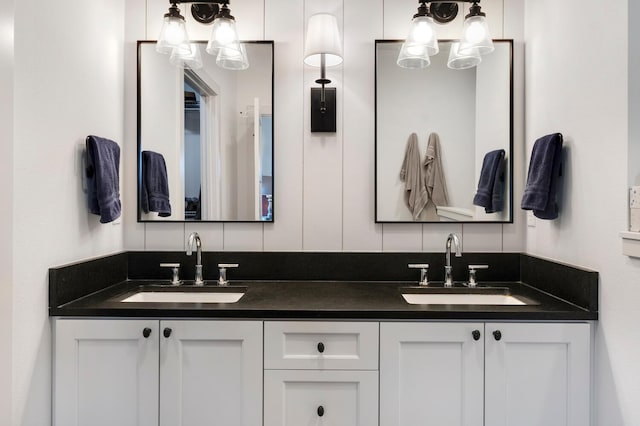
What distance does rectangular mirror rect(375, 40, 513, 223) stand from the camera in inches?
71.4

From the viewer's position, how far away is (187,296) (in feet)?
5.71

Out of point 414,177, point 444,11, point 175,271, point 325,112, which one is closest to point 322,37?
point 325,112

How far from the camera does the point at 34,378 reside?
4.20 ft

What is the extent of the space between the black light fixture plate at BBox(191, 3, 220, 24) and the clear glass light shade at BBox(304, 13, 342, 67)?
1.62 feet

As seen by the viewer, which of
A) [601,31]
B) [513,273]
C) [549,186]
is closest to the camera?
[601,31]

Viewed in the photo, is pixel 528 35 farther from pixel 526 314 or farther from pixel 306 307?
pixel 306 307

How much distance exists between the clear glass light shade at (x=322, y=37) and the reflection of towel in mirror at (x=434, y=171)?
0.62 metres

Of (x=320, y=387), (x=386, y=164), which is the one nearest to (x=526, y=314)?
(x=320, y=387)

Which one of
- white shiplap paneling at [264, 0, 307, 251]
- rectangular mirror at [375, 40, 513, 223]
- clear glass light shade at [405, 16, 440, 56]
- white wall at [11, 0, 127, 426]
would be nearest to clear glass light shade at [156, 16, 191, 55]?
white wall at [11, 0, 127, 426]

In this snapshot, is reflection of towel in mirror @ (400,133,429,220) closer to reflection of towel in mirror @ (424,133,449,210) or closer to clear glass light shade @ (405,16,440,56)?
reflection of towel in mirror @ (424,133,449,210)

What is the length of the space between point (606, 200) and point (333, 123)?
3.75 ft

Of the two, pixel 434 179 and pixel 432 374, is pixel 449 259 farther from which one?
pixel 432 374

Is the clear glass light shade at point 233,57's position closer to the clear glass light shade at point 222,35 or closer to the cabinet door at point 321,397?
the clear glass light shade at point 222,35

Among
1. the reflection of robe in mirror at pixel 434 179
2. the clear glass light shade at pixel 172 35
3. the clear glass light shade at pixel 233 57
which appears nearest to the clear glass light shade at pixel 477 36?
the reflection of robe in mirror at pixel 434 179
